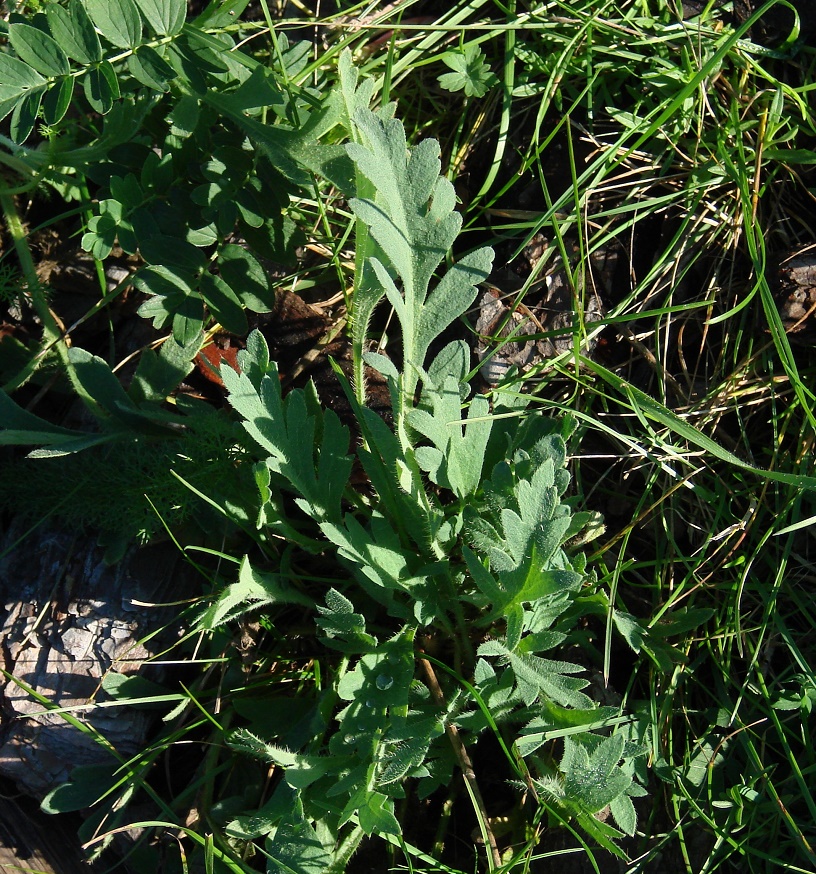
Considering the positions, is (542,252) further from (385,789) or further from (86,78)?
(385,789)

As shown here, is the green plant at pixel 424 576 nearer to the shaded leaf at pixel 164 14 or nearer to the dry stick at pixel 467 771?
the dry stick at pixel 467 771

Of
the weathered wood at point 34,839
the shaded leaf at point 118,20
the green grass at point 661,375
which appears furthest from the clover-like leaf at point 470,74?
the weathered wood at point 34,839

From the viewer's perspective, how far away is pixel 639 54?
262 centimetres

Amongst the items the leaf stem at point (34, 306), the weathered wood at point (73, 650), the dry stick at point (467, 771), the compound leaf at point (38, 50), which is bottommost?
the dry stick at point (467, 771)

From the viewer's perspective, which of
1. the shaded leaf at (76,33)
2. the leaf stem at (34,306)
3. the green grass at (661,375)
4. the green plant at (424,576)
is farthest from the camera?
the leaf stem at (34,306)

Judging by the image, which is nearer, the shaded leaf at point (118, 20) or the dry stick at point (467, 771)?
the shaded leaf at point (118, 20)

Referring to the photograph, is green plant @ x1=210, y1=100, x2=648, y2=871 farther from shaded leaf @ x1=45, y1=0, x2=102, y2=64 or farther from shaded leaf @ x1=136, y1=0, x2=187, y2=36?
shaded leaf @ x1=45, y1=0, x2=102, y2=64

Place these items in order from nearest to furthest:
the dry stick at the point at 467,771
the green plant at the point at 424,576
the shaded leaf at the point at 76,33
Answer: the green plant at the point at 424,576 < the shaded leaf at the point at 76,33 < the dry stick at the point at 467,771

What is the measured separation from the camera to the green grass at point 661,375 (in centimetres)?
230

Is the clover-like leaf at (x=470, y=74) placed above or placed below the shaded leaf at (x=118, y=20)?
below

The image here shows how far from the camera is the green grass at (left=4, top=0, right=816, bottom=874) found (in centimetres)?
230

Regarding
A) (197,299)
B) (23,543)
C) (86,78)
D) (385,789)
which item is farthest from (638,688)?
(86,78)

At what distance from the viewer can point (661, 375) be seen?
100 inches

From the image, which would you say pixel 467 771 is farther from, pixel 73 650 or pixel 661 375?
pixel 661 375
